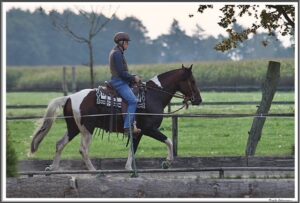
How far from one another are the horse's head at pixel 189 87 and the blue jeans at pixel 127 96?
1.12 m

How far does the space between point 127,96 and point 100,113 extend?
1.98ft

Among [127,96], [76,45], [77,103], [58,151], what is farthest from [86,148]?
[76,45]

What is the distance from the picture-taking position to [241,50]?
142 feet

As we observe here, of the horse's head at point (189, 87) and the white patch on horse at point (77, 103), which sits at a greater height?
the horse's head at point (189, 87)

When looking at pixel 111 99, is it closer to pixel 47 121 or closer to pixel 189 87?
pixel 47 121

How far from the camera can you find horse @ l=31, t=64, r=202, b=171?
44.5 ft

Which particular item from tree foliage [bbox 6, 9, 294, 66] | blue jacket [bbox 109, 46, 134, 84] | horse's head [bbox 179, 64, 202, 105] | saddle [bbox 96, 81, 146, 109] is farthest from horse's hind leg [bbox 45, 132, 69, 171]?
tree foliage [bbox 6, 9, 294, 66]

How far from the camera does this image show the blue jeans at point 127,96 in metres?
13.3

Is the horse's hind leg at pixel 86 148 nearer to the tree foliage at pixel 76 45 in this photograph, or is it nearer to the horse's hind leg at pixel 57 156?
the horse's hind leg at pixel 57 156

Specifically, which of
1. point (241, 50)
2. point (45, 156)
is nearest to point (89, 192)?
point (45, 156)

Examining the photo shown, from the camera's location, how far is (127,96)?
1333 cm

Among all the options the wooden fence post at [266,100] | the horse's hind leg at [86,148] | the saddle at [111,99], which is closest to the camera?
the horse's hind leg at [86,148]

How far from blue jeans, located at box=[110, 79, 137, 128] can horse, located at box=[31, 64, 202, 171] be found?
0.17 m

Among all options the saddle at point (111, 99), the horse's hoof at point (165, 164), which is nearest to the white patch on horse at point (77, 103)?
the saddle at point (111, 99)
